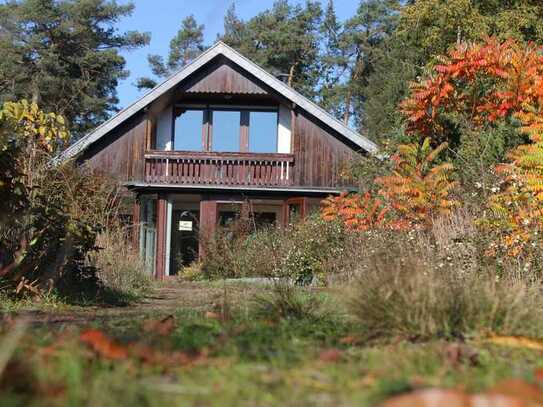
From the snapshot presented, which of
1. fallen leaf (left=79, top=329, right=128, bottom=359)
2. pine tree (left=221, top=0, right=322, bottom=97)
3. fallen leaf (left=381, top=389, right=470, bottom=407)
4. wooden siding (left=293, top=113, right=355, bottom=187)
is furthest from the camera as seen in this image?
pine tree (left=221, top=0, right=322, bottom=97)

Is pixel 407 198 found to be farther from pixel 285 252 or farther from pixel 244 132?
pixel 244 132

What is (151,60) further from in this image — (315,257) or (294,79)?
(315,257)

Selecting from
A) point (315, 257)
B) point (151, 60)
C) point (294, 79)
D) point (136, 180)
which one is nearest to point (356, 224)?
point (315, 257)

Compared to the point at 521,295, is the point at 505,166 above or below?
above

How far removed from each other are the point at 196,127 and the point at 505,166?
46.0ft

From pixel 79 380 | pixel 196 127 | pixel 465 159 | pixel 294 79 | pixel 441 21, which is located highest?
pixel 294 79

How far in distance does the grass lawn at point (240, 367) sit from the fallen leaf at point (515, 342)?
54mm

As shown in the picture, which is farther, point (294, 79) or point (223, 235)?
point (294, 79)

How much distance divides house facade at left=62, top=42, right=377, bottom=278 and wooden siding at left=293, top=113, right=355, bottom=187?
0.03m

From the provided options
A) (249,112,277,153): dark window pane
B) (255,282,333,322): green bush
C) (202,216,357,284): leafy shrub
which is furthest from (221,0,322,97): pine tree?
(255,282,333,322): green bush

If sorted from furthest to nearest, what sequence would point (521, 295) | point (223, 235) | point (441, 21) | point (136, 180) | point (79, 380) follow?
1. point (441, 21)
2. point (136, 180)
3. point (223, 235)
4. point (521, 295)
5. point (79, 380)

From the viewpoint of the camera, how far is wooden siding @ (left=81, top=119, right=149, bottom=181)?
22.8m

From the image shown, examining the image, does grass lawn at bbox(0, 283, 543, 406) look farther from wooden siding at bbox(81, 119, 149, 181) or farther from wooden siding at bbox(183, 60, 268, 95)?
wooden siding at bbox(81, 119, 149, 181)

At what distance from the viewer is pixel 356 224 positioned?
14.8 metres
